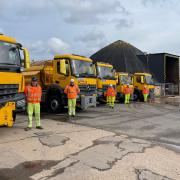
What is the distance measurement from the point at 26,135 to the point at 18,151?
1.70 meters

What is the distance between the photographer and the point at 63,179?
18.0 ft

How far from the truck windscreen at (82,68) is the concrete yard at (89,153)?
12.9 feet

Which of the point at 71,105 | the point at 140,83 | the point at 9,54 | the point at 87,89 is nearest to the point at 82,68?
the point at 87,89

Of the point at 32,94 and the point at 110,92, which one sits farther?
the point at 110,92

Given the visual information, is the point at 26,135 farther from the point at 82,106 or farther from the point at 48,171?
the point at 82,106

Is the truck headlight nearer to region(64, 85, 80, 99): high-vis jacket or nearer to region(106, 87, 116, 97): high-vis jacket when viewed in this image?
region(64, 85, 80, 99): high-vis jacket

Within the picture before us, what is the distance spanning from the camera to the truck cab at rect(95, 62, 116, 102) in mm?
18406

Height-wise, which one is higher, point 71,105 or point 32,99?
point 32,99

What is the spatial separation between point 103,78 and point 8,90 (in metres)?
10.6

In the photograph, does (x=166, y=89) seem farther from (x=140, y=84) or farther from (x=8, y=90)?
(x=8, y=90)

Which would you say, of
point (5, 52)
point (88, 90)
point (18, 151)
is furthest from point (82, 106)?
point (18, 151)

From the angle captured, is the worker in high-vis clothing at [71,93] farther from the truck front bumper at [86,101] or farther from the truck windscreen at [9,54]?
the truck windscreen at [9,54]

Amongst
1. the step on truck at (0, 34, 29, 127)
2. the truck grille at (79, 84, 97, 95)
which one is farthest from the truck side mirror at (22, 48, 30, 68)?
the truck grille at (79, 84, 97, 95)

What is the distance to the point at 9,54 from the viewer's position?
9.09 meters
